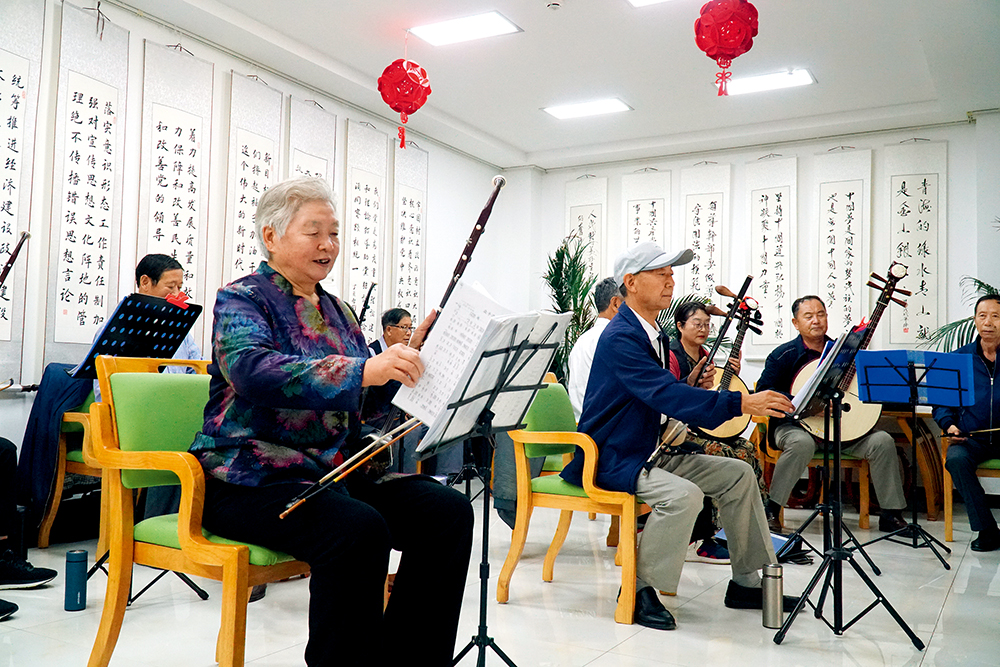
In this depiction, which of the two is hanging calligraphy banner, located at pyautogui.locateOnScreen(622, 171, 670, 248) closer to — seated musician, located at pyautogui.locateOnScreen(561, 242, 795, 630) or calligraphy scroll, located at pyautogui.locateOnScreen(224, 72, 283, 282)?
calligraphy scroll, located at pyautogui.locateOnScreen(224, 72, 283, 282)

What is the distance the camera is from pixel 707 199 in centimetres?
712

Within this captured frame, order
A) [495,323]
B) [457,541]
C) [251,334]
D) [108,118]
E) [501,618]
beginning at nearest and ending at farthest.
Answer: [495,323]
[251,334]
[457,541]
[501,618]
[108,118]

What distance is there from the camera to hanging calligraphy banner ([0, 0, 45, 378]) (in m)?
3.85

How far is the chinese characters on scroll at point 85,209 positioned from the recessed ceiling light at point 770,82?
13.6 feet

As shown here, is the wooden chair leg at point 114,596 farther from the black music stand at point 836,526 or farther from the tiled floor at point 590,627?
the black music stand at point 836,526

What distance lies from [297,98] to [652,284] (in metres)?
3.59

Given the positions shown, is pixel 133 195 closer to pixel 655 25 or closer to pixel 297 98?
pixel 297 98

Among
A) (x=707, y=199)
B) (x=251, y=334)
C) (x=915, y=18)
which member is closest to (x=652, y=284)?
(x=251, y=334)

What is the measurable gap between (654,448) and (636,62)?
337 centimetres

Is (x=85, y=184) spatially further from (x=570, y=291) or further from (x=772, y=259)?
(x=772, y=259)

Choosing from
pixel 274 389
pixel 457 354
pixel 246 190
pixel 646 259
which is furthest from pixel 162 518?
pixel 246 190

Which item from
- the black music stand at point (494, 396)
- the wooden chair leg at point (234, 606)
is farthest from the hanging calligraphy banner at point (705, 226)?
the wooden chair leg at point (234, 606)

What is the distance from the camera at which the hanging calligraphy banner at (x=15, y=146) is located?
385 centimetres

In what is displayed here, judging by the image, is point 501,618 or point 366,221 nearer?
point 501,618
